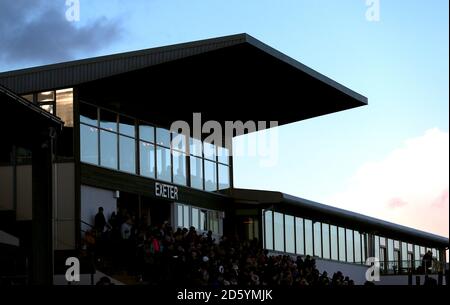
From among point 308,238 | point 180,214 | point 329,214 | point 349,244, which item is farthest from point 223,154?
point 349,244

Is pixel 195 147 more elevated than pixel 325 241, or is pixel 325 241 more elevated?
pixel 195 147

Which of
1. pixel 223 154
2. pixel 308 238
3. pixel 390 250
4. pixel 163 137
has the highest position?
pixel 163 137

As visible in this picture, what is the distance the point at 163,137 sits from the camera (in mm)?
32906

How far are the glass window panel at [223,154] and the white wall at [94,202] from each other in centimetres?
823

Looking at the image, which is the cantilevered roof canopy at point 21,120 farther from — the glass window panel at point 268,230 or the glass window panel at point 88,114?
the glass window panel at point 268,230

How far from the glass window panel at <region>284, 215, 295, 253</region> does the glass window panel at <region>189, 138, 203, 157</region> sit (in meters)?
6.64

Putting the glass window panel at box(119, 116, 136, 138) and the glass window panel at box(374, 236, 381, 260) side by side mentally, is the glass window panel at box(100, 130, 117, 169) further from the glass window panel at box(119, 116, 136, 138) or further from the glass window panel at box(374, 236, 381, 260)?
the glass window panel at box(374, 236, 381, 260)

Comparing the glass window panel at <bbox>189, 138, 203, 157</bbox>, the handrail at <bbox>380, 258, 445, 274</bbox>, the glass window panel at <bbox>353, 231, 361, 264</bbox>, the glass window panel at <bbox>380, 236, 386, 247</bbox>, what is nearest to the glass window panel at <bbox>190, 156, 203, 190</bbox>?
the glass window panel at <bbox>189, 138, 203, 157</bbox>

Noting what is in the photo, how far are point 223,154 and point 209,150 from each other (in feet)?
4.34

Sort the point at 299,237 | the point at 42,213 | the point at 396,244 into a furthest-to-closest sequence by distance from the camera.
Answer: the point at 396,244, the point at 299,237, the point at 42,213

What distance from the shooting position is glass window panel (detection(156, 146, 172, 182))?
3234 cm

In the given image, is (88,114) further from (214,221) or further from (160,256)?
(214,221)
